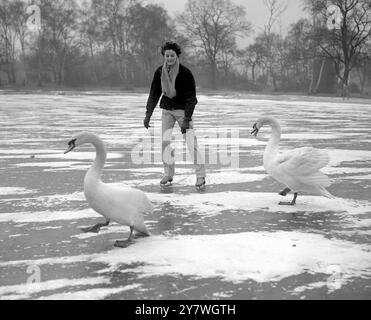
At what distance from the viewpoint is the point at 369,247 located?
4324 mm

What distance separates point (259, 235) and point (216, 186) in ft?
7.51

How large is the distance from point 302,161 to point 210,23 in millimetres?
59672

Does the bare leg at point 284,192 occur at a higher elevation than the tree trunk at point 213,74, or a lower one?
lower

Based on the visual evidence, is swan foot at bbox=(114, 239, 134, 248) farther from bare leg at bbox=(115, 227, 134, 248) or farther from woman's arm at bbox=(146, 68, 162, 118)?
woman's arm at bbox=(146, 68, 162, 118)

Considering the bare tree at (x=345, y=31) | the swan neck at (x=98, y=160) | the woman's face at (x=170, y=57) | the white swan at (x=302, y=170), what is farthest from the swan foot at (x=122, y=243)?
the bare tree at (x=345, y=31)

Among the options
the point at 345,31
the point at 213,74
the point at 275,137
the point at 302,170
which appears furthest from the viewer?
the point at 213,74

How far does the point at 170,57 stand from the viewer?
252 inches

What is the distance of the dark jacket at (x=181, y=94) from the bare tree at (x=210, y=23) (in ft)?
184

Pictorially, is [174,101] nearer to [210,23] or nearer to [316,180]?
[316,180]

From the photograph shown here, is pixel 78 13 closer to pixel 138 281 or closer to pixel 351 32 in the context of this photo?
pixel 351 32

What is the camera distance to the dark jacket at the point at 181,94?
6633 millimetres

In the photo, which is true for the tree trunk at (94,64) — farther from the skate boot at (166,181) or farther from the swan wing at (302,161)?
the swan wing at (302,161)

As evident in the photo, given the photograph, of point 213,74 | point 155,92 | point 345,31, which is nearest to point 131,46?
point 213,74
